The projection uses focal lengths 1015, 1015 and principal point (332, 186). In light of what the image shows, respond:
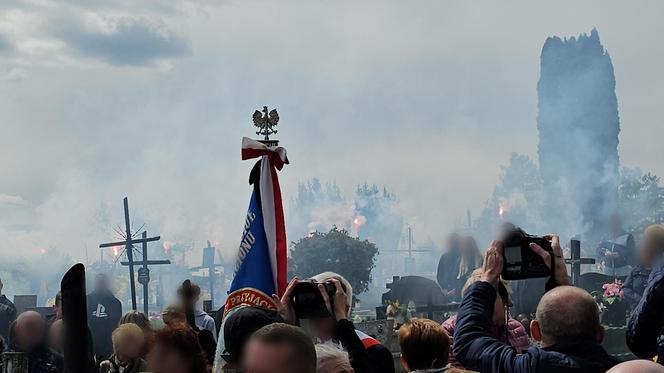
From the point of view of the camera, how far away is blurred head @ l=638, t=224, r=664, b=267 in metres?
7.45

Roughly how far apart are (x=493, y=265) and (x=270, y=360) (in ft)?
4.95

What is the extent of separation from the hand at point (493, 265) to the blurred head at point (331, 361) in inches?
30.6

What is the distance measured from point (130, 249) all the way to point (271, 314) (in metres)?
20.9

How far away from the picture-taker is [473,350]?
14.9 ft

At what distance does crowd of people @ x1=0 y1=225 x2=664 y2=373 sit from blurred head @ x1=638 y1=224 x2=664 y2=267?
1.60 meters

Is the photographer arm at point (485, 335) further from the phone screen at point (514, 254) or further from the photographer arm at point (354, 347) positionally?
the photographer arm at point (354, 347)

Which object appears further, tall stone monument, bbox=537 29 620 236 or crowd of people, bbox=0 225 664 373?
tall stone monument, bbox=537 29 620 236

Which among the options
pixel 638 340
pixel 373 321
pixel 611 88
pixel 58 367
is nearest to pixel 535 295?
pixel 373 321

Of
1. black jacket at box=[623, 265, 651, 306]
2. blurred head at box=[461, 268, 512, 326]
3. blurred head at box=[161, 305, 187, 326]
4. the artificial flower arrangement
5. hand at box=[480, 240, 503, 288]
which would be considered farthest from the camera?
the artificial flower arrangement

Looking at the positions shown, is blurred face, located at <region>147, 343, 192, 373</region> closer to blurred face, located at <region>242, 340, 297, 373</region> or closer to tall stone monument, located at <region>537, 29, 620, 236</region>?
blurred face, located at <region>242, 340, 297, 373</region>

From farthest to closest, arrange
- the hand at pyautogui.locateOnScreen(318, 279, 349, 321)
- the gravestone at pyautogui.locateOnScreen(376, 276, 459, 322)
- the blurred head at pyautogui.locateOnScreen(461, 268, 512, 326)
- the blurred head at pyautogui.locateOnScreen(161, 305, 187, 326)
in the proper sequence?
the gravestone at pyautogui.locateOnScreen(376, 276, 459, 322), the blurred head at pyautogui.locateOnScreen(161, 305, 187, 326), the hand at pyautogui.locateOnScreen(318, 279, 349, 321), the blurred head at pyautogui.locateOnScreen(461, 268, 512, 326)

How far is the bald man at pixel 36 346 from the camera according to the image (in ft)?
26.6

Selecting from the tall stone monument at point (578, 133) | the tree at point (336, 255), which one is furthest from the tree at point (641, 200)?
the tree at point (336, 255)

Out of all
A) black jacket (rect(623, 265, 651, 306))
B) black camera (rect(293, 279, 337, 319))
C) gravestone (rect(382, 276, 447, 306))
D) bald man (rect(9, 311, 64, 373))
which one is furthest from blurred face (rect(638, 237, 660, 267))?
gravestone (rect(382, 276, 447, 306))
